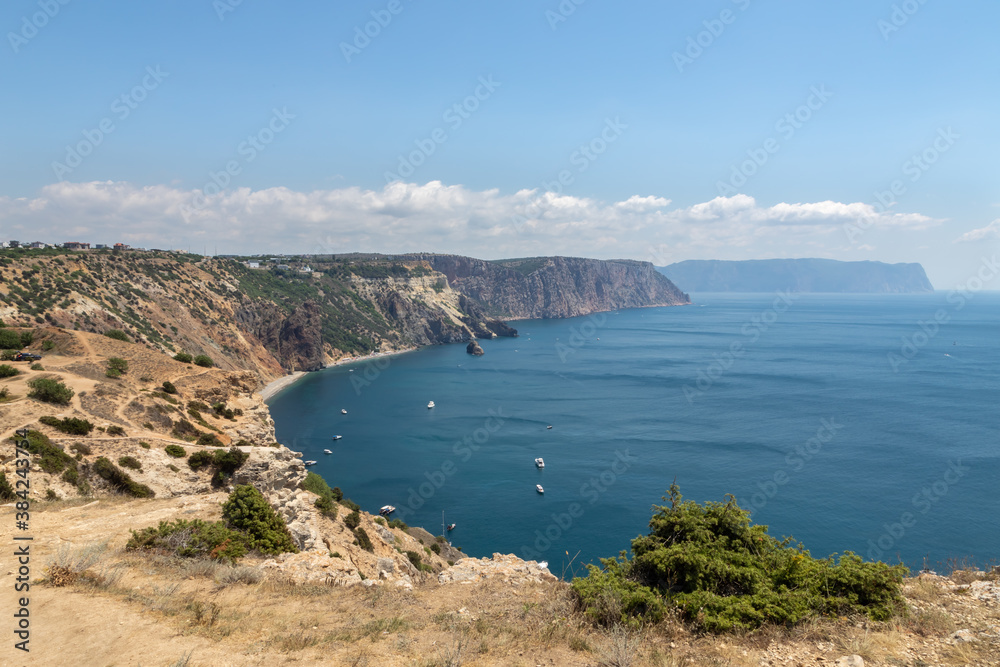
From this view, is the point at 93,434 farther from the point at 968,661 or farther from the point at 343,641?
the point at 968,661

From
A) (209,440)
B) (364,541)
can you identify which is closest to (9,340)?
(209,440)

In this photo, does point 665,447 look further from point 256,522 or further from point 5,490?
point 5,490

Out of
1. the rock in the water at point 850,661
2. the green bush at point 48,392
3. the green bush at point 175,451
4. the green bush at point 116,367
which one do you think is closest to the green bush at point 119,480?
the green bush at point 175,451

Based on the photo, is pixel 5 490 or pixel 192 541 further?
pixel 5 490

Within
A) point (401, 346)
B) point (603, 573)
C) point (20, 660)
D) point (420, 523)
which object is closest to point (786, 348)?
point (401, 346)

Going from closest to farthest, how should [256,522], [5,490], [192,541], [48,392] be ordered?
[192,541], [256,522], [5,490], [48,392]

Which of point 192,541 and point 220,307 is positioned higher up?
point 220,307

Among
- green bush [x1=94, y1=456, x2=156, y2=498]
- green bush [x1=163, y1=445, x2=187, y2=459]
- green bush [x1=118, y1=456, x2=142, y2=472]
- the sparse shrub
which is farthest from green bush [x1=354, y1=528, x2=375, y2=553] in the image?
the sparse shrub

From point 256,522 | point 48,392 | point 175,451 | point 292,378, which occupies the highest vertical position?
point 48,392
